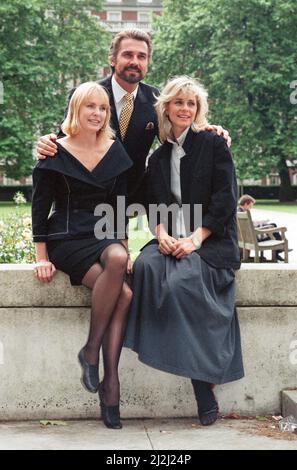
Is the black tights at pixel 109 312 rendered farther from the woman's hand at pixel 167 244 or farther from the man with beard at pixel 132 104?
the man with beard at pixel 132 104

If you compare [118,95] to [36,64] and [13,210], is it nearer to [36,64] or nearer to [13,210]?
[13,210]

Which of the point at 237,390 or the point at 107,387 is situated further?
the point at 237,390

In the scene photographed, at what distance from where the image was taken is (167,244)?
450 centimetres

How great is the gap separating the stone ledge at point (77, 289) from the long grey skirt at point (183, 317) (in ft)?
0.76

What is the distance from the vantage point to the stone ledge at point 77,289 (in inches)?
181

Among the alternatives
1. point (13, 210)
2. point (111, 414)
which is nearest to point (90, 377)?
point (111, 414)

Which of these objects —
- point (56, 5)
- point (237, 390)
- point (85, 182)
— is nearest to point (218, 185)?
point (85, 182)

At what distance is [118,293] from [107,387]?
53 cm

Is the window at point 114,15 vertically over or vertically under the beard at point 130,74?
over

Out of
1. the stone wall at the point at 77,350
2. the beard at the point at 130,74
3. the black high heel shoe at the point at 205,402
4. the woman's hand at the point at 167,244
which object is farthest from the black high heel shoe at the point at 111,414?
the beard at the point at 130,74

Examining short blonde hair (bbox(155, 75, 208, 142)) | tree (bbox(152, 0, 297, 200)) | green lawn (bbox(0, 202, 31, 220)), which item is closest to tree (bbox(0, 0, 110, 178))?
tree (bbox(152, 0, 297, 200))

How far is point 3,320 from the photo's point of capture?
15.1 ft

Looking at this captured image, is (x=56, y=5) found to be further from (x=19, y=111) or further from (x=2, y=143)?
(x=2, y=143)

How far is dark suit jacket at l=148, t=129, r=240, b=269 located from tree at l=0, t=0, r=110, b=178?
3533cm
